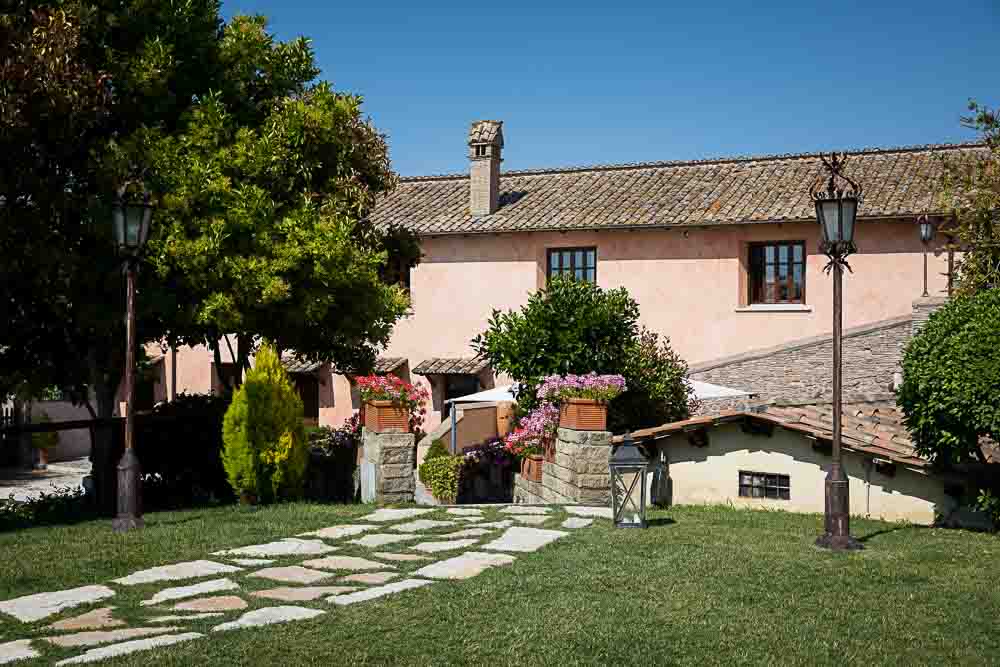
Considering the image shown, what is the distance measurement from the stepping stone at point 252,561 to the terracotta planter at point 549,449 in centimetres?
578

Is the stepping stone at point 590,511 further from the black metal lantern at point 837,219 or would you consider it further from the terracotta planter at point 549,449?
the black metal lantern at point 837,219

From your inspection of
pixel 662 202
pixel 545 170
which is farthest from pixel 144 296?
pixel 545 170

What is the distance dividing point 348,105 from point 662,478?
634 centimetres

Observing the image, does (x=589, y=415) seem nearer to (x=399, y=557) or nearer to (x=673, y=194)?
(x=399, y=557)

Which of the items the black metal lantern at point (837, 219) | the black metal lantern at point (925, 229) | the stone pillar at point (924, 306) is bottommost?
the stone pillar at point (924, 306)

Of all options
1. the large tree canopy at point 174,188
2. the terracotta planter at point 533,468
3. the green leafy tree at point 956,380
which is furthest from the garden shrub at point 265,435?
the green leafy tree at point 956,380

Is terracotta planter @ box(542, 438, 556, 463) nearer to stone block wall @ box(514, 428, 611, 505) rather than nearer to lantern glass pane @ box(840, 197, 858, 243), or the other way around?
stone block wall @ box(514, 428, 611, 505)

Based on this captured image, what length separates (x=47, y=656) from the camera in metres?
5.38

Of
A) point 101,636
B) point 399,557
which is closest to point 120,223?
point 399,557

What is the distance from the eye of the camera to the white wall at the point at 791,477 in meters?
10.9

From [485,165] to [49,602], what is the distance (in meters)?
19.9

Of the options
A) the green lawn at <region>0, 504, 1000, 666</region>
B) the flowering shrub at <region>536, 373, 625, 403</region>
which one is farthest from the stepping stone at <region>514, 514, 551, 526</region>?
the flowering shrub at <region>536, 373, 625, 403</region>

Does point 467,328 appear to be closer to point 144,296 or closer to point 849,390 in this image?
point 849,390

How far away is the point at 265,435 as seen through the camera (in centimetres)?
1132
